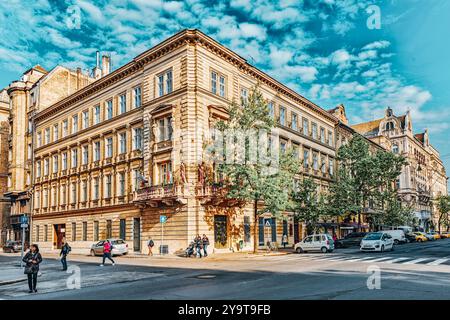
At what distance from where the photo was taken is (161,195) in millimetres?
33844

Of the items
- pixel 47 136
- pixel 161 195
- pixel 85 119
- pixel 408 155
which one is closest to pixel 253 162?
pixel 161 195

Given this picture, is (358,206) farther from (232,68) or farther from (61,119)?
(61,119)

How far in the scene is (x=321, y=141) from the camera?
56.0 m

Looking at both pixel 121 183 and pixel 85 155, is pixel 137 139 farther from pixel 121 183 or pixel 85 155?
pixel 85 155

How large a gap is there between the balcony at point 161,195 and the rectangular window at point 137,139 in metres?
5.09

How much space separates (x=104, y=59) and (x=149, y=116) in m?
26.2

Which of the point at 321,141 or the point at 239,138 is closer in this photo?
the point at 239,138

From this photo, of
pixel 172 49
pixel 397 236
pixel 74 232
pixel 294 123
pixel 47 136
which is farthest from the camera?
pixel 47 136

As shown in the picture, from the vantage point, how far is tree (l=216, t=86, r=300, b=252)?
105ft

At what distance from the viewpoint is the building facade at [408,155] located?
91250mm

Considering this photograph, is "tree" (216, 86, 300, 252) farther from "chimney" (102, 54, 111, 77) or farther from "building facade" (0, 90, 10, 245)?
"building facade" (0, 90, 10, 245)

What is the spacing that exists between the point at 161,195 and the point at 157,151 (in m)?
4.53

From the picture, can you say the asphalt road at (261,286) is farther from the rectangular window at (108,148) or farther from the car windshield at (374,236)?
the rectangular window at (108,148)
